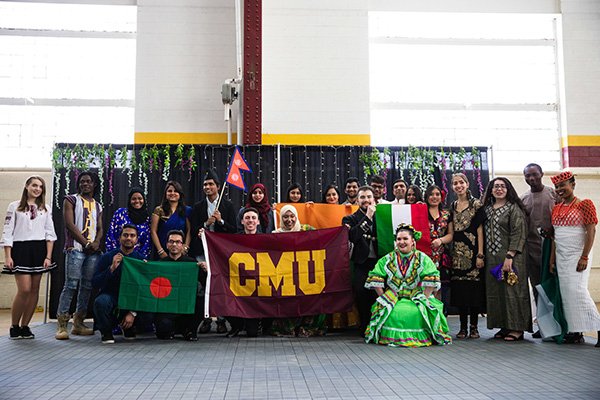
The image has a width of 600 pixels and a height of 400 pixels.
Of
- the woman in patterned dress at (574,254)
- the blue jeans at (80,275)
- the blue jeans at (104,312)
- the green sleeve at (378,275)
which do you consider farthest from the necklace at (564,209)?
the blue jeans at (80,275)

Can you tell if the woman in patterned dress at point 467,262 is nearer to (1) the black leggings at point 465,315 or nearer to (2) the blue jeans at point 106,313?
→ (1) the black leggings at point 465,315

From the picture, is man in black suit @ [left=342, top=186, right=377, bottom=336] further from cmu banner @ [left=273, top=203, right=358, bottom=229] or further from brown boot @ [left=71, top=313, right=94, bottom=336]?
brown boot @ [left=71, top=313, right=94, bottom=336]

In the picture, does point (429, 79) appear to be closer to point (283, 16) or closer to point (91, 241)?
point (283, 16)

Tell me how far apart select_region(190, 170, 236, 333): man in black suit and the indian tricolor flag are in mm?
1499

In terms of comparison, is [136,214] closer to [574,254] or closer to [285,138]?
[285,138]

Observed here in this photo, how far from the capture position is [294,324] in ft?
17.3

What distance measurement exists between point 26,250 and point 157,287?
1.28 m

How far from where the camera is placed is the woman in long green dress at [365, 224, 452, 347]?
4578 millimetres

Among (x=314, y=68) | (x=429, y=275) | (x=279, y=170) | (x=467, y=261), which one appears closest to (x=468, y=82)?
(x=314, y=68)

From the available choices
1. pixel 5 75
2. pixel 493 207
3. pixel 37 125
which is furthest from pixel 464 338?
pixel 5 75

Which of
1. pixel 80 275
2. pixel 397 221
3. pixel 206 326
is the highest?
pixel 397 221

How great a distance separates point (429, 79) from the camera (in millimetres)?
9672

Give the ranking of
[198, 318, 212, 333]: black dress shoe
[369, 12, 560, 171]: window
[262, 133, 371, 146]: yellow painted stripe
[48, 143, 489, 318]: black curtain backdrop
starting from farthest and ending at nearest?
[369, 12, 560, 171]: window → [262, 133, 371, 146]: yellow painted stripe → [48, 143, 489, 318]: black curtain backdrop → [198, 318, 212, 333]: black dress shoe

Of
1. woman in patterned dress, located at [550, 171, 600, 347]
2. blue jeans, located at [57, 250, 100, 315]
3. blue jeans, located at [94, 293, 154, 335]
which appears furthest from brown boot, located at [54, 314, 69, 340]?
woman in patterned dress, located at [550, 171, 600, 347]
